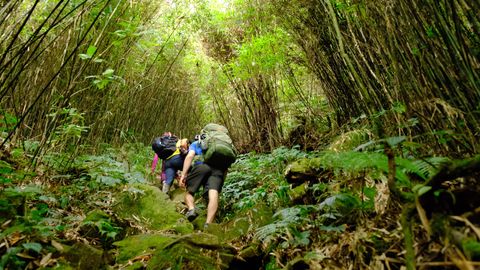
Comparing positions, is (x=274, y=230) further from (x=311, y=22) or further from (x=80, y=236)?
(x=311, y=22)

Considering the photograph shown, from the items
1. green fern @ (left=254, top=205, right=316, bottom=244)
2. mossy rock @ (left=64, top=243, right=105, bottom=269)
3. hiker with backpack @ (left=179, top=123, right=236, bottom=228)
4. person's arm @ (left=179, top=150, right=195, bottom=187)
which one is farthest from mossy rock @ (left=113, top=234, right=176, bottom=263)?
person's arm @ (left=179, top=150, right=195, bottom=187)

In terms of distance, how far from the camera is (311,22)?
3.38 meters

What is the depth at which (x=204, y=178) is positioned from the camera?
305cm

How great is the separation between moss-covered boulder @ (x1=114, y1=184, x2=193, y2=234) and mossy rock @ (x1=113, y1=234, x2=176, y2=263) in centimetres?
58

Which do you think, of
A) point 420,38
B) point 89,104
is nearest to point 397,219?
point 420,38

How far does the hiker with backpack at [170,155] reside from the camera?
3.90 m

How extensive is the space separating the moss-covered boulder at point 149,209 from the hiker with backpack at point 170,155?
837 millimetres

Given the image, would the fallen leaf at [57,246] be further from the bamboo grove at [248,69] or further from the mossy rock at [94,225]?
the bamboo grove at [248,69]

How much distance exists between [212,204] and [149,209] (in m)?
0.56

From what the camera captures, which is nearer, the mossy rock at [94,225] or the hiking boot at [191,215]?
the mossy rock at [94,225]

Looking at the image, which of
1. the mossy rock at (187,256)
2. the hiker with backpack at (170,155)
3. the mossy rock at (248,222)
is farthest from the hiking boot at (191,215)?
the mossy rock at (187,256)

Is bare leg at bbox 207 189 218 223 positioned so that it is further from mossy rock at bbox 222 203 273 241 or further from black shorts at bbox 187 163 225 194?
mossy rock at bbox 222 203 273 241

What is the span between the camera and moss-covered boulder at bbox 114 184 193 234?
268 centimetres

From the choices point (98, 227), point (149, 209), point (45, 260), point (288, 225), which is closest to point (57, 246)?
point (45, 260)
